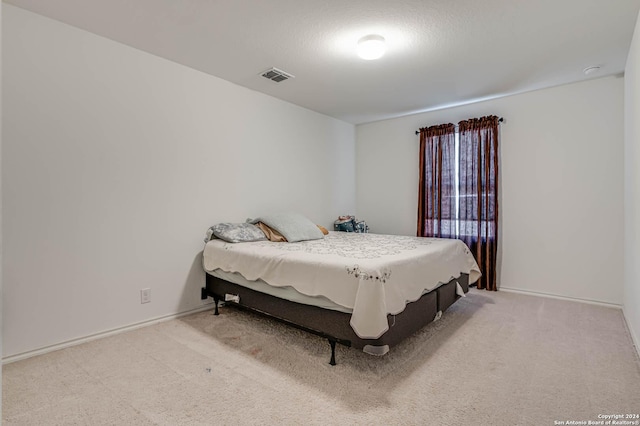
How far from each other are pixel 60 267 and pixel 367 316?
7.39 ft

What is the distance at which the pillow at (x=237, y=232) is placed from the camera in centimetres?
340

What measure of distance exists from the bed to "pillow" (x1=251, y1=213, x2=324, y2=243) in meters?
0.09

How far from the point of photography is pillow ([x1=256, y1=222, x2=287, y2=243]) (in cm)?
359

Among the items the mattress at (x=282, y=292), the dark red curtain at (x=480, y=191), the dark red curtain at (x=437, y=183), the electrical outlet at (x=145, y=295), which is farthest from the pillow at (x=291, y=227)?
the dark red curtain at (x=480, y=191)

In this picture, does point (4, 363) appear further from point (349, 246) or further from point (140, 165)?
point (349, 246)

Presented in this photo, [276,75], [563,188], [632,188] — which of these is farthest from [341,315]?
[563,188]

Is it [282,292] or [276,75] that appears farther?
[276,75]

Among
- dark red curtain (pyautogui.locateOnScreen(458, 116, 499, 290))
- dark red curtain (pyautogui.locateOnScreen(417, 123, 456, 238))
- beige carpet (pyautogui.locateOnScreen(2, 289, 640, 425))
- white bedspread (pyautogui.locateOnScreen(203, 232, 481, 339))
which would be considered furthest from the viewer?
dark red curtain (pyautogui.locateOnScreen(417, 123, 456, 238))

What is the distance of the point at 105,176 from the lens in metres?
2.88

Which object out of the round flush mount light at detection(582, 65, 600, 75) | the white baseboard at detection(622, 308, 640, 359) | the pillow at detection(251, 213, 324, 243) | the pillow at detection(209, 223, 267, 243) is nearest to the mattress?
the pillow at detection(209, 223, 267, 243)

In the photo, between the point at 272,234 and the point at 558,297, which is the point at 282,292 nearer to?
the point at 272,234

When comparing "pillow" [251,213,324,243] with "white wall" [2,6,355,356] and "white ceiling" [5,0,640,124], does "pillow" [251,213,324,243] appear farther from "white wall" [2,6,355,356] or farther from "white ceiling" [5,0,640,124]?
"white ceiling" [5,0,640,124]

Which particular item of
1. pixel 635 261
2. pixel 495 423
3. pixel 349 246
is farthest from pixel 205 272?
pixel 635 261

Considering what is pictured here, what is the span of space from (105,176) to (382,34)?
2.43m
